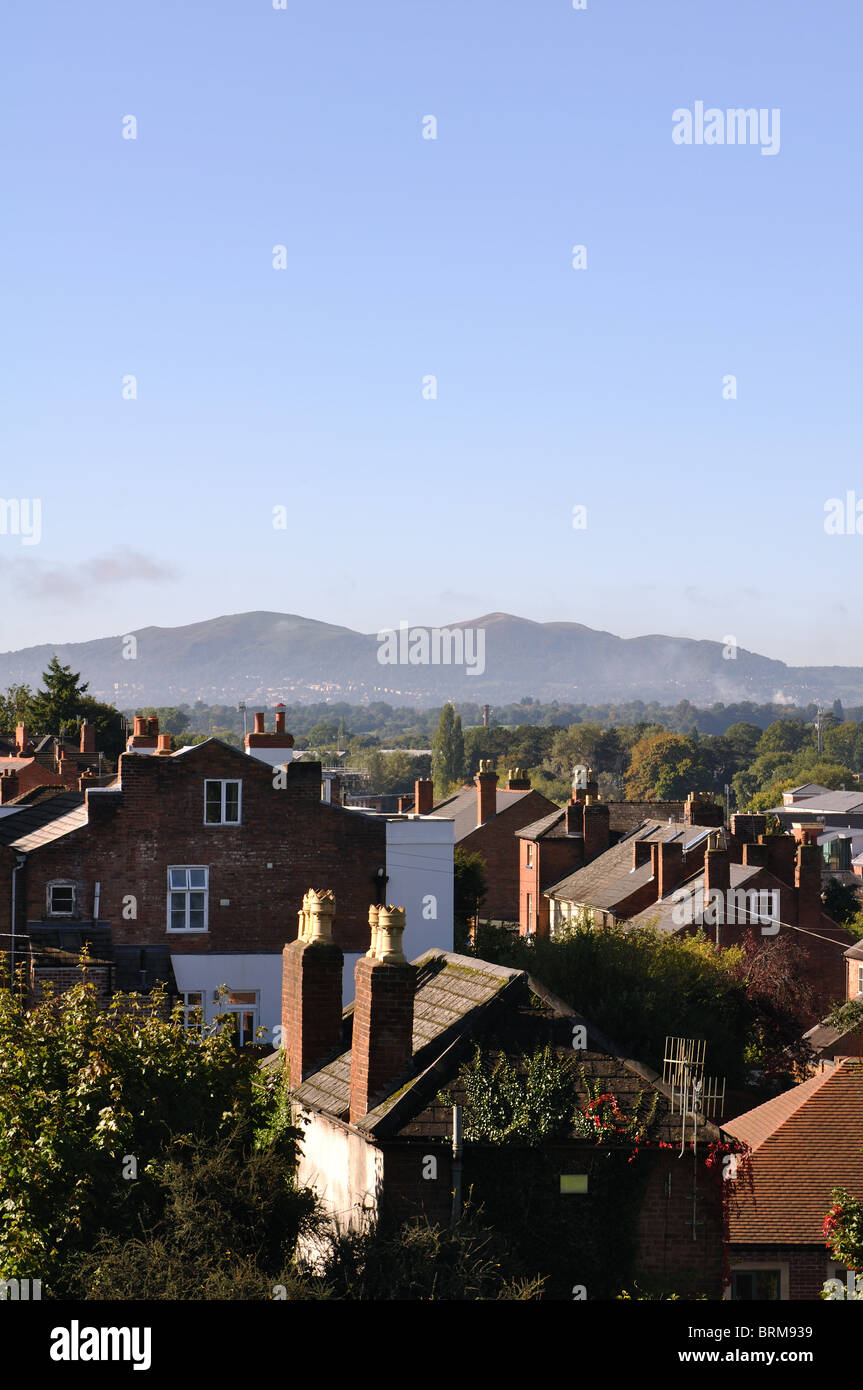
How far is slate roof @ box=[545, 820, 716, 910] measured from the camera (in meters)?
62.3

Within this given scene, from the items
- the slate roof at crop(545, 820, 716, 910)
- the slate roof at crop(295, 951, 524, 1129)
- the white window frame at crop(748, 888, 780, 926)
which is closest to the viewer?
the slate roof at crop(295, 951, 524, 1129)

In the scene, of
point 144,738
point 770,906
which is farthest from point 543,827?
point 144,738

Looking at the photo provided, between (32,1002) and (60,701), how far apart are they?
93.6 metres

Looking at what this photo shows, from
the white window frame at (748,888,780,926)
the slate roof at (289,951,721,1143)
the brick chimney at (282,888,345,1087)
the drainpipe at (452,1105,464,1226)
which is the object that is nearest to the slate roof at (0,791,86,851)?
the brick chimney at (282,888,345,1087)

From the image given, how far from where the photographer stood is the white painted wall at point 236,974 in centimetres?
4162

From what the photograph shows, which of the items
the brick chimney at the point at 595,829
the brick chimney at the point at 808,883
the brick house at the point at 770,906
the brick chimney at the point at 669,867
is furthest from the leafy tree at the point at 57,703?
the brick chimney at the point at 808,883

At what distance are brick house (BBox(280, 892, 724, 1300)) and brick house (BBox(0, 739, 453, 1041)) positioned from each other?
72.7 ft

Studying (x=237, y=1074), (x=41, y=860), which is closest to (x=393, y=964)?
(x=237, y=1074)

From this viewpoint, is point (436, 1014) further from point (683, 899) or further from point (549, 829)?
point (549, 829)

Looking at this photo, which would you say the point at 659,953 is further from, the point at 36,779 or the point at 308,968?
the point at 36,779

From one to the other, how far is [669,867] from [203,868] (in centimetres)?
2301

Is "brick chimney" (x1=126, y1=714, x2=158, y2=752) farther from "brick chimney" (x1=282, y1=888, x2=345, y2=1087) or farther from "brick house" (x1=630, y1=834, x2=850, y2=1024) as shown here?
"brick chimney" (x1=282, y1=888, x2=345, y2=1087)

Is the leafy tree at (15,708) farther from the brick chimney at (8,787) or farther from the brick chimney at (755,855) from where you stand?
the brick chimney at (755,855)

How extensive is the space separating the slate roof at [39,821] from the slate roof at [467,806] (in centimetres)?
3432
